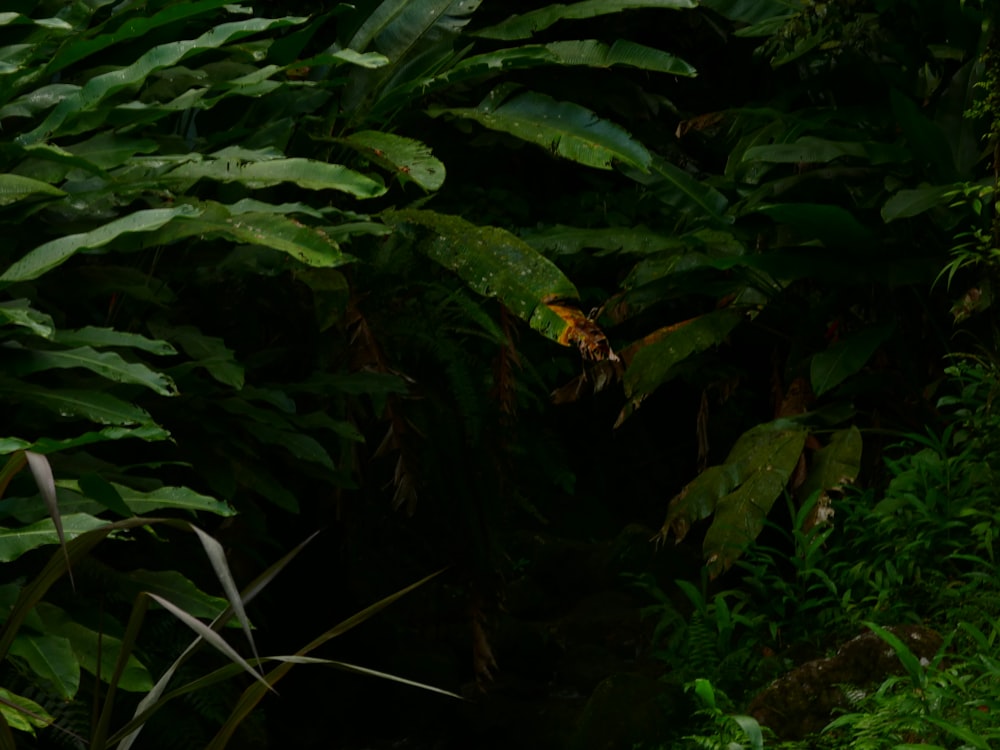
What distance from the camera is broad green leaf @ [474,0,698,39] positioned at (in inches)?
172

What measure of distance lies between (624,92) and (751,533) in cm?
280

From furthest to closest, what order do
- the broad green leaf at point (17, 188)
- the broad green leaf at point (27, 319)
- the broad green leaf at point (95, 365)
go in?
1. the broad green leaf at point (17, 188)
2. the broad green leaf at point (95, 365)
3. the broad green leaf at point (27, 319)

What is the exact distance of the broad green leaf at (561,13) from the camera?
172 inches

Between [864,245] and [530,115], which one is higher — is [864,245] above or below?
below

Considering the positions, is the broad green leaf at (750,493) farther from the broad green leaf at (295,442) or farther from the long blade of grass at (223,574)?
the long blade of grass at (223,574)

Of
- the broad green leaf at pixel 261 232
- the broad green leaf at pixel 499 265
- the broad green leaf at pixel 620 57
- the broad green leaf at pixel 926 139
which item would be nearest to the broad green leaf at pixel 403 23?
the broad green leaf at pixel 620 57

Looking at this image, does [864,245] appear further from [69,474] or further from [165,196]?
[69,474]

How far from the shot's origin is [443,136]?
5680 millimetres

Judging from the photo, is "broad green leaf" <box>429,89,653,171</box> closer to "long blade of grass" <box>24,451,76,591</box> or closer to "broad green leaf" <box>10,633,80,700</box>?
"broad green leaf" <box>10,633,80,700</box>

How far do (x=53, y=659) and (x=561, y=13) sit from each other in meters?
2.84

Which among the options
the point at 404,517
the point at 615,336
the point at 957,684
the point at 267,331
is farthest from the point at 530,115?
the point at 957,684

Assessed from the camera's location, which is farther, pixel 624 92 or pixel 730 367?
pixel 624 92

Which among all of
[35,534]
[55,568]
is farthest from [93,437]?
[55,568]

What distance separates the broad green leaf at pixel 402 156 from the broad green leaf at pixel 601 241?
1006 millimetres
